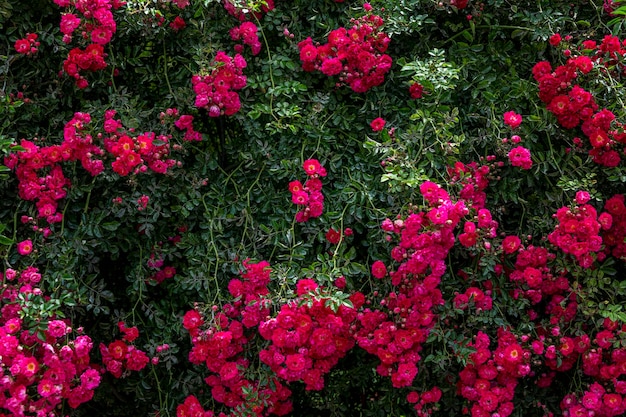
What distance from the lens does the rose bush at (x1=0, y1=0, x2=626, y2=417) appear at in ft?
8.76

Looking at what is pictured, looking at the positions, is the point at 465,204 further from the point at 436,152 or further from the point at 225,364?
the point at 225,364

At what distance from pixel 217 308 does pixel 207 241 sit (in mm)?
289

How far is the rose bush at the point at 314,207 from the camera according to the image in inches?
105

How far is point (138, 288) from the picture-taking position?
288 cm

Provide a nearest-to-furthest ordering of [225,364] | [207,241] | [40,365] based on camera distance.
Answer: [40,365] < [225,364] < [207,241]

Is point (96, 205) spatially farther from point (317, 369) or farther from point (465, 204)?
point (465, 204)

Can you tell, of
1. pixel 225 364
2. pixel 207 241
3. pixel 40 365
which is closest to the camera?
pixel 40 365

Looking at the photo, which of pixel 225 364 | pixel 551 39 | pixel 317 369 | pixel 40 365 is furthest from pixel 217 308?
pixel 551 39

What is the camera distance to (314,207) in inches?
110

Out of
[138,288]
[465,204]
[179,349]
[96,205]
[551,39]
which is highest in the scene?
[551,39]

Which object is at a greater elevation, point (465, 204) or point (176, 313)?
point (465, 204)

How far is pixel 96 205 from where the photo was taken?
9.55ft

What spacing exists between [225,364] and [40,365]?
0.61 meters

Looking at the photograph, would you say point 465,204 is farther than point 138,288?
No
